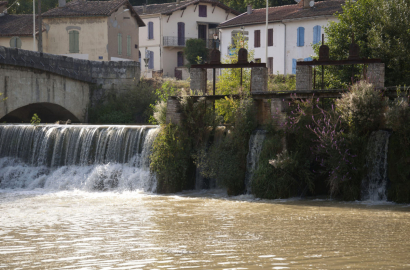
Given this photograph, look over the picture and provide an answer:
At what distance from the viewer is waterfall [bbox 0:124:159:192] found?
17.4 metres

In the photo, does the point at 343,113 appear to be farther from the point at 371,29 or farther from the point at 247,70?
the point at 247,70

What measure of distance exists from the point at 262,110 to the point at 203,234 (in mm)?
7204

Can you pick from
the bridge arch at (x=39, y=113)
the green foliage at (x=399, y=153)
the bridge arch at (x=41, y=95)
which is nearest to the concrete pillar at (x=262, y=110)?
the green foliage at (x=399, y=153)

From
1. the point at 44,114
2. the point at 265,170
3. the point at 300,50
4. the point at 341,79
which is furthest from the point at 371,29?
the point at 300,50

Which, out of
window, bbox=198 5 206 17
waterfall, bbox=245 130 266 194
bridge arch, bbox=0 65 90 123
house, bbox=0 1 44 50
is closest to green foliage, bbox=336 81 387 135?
waterfall, bbox=245 130 266 194

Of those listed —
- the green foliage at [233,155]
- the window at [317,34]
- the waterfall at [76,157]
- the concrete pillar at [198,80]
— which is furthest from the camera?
the window at [317,34]

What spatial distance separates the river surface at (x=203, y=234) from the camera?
777 centimetres

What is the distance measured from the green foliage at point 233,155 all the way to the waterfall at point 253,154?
0.11 meters

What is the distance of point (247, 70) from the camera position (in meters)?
22.7

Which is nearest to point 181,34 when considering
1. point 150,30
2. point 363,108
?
point 150,30

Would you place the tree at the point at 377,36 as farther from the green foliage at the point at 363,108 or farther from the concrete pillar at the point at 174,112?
the concrete pillar at the point at 174,112

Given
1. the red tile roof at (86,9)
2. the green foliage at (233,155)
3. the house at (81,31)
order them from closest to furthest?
the green foliage at (233,155) < the red tile roof at (86,9) < the house at (81,31)

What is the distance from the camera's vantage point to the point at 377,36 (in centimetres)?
1912

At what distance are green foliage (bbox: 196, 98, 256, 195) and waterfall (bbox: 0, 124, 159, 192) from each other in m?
1.95
